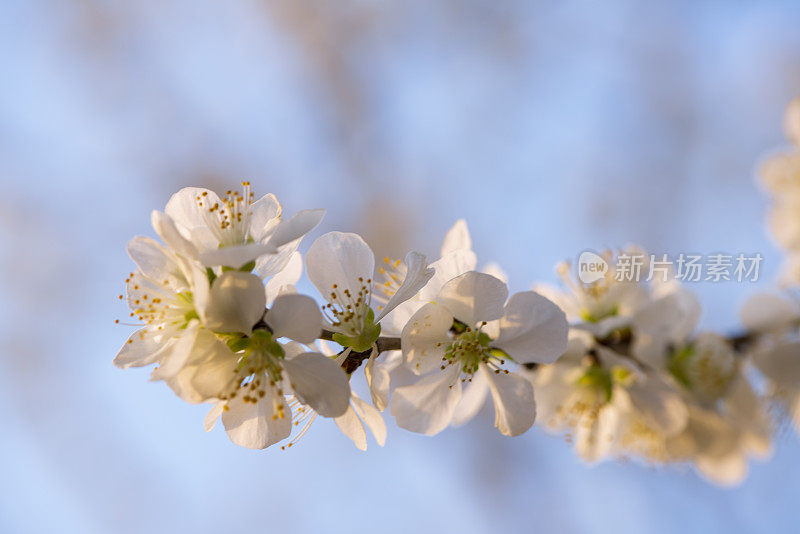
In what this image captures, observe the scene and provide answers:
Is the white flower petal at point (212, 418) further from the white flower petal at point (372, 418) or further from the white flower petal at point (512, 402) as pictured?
the white flower petal at point (512, 402)

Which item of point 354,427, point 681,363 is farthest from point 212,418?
point 681,363

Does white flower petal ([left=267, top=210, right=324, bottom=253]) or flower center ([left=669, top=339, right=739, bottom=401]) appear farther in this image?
flower center ([left=669, top=339, right=739, bottom=401])

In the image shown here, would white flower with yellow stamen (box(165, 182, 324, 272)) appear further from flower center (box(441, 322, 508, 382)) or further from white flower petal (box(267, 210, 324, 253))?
flower center (box(441, 322, 508, 382))

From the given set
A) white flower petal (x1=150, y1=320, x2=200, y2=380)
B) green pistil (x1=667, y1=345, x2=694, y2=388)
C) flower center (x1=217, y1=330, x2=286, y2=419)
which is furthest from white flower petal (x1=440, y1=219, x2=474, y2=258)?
green pistil (x1=667, y1=345, x2=694, y2=388)

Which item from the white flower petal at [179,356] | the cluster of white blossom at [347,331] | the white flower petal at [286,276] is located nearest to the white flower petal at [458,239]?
the cluster of white blossom at [347,331]

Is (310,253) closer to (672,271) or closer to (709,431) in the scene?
(672,271)

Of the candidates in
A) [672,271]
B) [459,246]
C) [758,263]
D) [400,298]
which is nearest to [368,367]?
[400,298]
